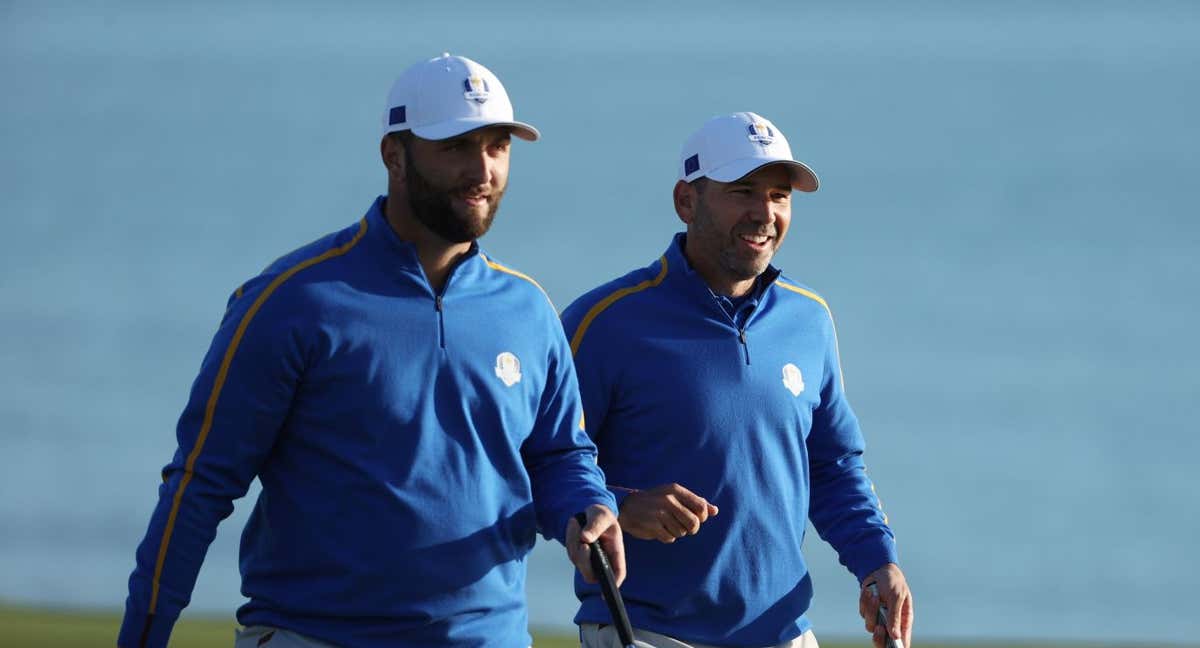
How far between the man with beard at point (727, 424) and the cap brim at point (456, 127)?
34.6 inches

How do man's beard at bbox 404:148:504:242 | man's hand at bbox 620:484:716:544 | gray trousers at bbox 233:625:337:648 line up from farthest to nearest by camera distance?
man's hand at bbox 620:484:716:544, man's beard at bbox 404:148:504:242, gray trousers at bbox 233:625:337:648

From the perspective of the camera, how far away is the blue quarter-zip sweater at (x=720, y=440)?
12.7 feet

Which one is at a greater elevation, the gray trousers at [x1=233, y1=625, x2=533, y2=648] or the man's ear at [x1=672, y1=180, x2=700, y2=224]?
the man's ear at [x1=672, y1=180, x2=700, y2=224]

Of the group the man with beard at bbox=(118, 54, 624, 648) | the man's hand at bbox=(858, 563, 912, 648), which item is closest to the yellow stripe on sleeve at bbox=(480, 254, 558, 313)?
the man with beard at bbox=(118, 54, 624, 648)

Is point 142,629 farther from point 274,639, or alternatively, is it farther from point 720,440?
point 720,440

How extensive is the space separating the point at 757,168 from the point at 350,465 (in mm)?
1518

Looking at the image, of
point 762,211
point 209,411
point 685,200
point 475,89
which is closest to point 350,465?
point 209,411

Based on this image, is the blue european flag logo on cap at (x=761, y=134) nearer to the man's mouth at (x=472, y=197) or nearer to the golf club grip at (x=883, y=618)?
the golf club grip at (x=883, y=618)

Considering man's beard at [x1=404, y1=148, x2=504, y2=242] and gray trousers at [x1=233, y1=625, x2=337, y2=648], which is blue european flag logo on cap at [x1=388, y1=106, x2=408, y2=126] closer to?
man's beard at [x1=404, y1=148, x2=504, y2=242]

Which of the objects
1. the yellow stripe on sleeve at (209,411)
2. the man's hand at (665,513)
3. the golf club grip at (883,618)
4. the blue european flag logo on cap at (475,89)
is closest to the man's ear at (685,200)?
the man's hand at (665,513)

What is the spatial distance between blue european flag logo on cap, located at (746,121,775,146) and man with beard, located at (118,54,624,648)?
44.1 inches

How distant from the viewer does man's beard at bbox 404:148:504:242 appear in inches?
124

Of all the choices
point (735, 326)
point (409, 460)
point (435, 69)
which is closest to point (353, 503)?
point (409, 460)

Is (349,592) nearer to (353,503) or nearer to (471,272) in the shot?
(353,503)
